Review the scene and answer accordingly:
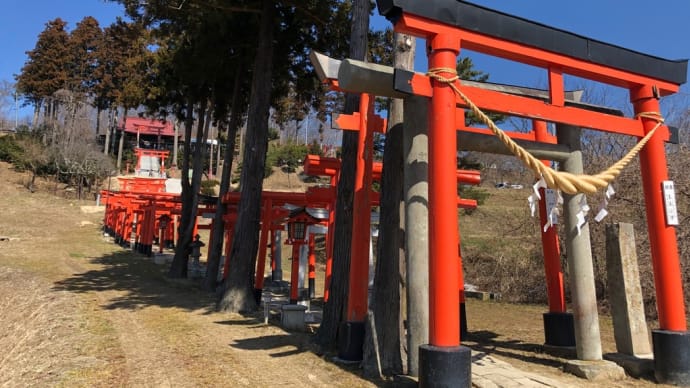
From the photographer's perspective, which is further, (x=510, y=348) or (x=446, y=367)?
(x=510, y=348)

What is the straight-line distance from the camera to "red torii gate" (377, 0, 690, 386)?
3.68 m

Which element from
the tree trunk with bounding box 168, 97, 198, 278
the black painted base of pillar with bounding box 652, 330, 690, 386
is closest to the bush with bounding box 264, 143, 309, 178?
the tree trunk with bounding box 168, 97, 198, 278

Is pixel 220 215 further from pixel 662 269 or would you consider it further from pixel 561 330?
pixel 662 269

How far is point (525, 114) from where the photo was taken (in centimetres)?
440

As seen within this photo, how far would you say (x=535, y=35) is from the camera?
4.37m

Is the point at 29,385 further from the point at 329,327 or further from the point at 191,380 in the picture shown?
the point at 329,327

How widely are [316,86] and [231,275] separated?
565 centimetres

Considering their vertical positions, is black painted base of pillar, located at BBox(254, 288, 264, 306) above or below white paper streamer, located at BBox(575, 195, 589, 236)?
below

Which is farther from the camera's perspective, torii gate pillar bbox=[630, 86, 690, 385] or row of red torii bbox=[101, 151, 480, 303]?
row of red torii bbox=[101, 151, 480, 303]

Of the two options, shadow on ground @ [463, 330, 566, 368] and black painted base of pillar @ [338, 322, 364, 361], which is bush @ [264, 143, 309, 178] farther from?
black painted base of pillar @ [338, 322, 364, 361]

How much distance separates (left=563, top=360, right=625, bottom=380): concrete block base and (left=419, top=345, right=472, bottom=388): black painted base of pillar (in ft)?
6.47

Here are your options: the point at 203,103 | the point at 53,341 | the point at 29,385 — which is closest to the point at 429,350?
the point at 29,385

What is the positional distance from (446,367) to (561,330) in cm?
346

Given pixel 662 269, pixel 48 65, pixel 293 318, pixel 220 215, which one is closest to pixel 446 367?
pixel 662 269
